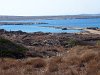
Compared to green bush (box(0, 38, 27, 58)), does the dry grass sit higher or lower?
higher

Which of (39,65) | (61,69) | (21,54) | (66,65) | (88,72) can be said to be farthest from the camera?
(21,54)

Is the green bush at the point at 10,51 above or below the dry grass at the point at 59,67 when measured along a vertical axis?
below

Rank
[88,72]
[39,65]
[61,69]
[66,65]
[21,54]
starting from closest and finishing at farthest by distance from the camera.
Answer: [88,72], [61,69], [66,65], [39,65], [21,54]

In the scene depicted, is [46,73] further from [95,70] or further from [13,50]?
[13,50]

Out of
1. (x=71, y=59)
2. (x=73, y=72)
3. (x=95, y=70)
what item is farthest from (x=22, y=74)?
A: (x=71, y=59)

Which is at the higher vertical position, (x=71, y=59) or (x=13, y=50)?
(x=71, y=59)

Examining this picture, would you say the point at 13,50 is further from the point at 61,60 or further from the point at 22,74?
the point at 22,74

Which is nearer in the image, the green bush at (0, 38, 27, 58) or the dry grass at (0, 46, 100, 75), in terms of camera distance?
the dry grass at (0, 46, 100, 75)

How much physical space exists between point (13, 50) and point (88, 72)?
13.8m

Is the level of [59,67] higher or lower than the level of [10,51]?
higher

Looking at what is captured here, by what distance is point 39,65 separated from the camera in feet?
44.9

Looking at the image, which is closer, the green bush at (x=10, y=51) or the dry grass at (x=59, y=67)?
the dry grass at (x=59, y=67)

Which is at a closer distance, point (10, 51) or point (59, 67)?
point (59, 67)

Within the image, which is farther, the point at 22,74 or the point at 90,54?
the point at 90,54
